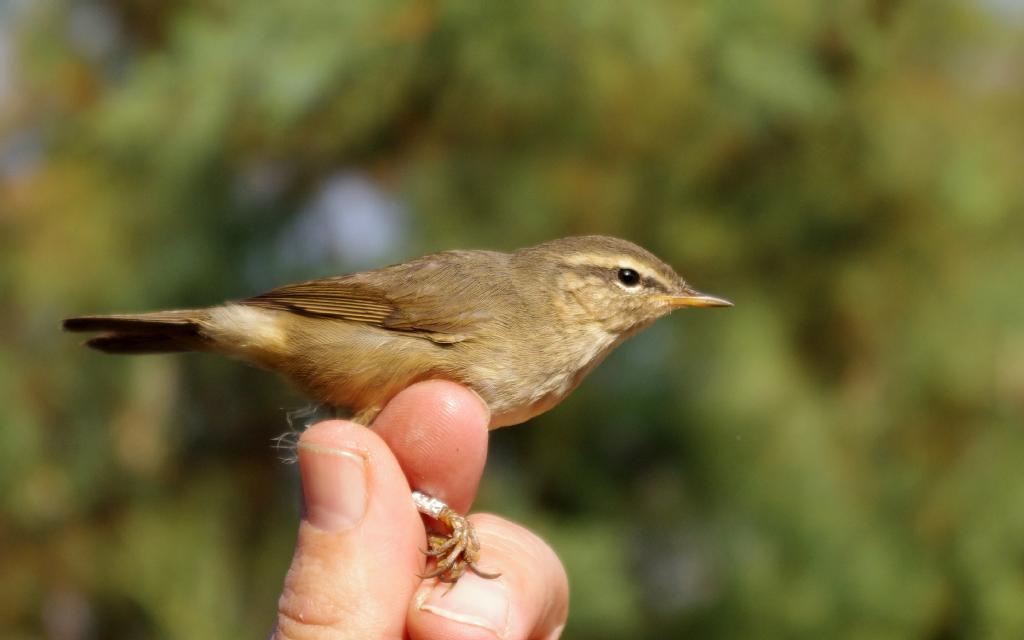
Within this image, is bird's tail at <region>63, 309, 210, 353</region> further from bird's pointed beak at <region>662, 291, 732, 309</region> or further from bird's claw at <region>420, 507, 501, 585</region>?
bird's pointed beak at <region>662, 291, 732, 309</region>

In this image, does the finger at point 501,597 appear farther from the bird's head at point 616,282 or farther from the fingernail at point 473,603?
the bird's head at point 616,282

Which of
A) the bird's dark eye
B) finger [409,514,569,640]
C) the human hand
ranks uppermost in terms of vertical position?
the bird's dark eye

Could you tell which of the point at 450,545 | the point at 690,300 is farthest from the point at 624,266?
the point at 450,545

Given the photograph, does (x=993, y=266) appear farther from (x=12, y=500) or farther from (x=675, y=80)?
(x=12, y=500)

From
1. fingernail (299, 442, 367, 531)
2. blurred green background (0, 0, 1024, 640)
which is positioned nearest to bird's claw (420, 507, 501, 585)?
fingernail (299, 442, 367, 531)

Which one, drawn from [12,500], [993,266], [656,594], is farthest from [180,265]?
[993,266]

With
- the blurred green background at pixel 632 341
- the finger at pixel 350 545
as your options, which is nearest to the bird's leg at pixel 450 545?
the finger at pixel 350 545

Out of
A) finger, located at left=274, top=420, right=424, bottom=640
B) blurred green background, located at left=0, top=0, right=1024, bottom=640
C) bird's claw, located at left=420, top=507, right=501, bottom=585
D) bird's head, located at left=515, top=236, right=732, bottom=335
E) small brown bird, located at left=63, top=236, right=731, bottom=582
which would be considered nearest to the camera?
finger, located at left=274, top=420, right=424, bottom=640
